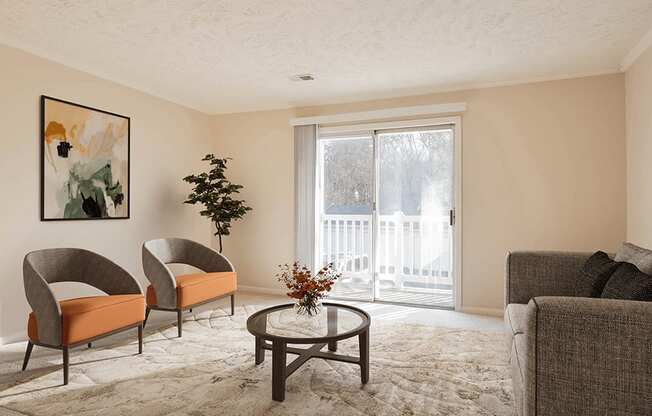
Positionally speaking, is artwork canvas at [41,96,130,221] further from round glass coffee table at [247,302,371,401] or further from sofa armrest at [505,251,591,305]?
sofa armrest at [505,251,591,305]

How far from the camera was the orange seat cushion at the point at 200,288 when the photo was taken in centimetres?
362

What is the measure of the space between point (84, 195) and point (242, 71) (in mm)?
1997

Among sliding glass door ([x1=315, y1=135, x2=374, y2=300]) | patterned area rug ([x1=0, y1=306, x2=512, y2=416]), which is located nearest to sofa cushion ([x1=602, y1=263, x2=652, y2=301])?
patterned area rug ([x1=0, y1=306, x2=512, y2=416])

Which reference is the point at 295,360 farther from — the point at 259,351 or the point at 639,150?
the point at 639,150

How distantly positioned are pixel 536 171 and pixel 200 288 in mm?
3599

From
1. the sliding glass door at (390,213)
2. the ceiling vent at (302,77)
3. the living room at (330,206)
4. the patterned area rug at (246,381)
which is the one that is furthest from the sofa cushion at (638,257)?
the ceiling vent at (302,77)

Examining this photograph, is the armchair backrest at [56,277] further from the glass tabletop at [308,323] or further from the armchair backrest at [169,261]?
the glass tabletop at [308,323]

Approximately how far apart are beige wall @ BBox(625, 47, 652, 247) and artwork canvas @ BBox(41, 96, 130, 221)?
497 centimetres

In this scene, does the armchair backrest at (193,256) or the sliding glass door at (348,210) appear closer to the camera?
the armchair backrest at (193,256)

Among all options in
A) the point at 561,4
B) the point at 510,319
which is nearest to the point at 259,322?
the point at 510,319

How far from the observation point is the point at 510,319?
2533mm

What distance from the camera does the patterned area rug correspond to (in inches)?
90.1

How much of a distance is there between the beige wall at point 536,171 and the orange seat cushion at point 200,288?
259 centimetres

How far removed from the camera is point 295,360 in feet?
8.79
